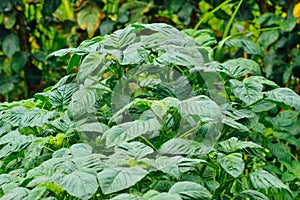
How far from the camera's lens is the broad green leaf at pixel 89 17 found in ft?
10.6

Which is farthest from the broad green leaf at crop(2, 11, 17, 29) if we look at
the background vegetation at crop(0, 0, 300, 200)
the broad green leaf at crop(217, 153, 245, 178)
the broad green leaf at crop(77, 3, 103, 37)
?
the broad green leaf at crop(217, 153, 245, 178)

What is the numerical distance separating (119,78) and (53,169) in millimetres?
384

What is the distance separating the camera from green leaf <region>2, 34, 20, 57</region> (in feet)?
10.7

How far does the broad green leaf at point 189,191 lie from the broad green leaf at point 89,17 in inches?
80.0

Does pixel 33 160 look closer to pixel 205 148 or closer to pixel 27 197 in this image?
pixel 27 197

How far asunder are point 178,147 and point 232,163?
13 centimetres

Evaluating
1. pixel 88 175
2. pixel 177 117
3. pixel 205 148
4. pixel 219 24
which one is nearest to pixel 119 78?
pixel 177 117

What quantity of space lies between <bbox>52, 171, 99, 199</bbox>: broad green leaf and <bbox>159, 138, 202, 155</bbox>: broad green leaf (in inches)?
7.7

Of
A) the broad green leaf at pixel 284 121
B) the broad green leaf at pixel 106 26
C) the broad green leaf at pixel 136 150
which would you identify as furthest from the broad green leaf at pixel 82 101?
the broad green leaf at pixel 106 26

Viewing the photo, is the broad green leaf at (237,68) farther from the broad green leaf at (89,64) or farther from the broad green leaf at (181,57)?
the broad green leaf at (89,64)

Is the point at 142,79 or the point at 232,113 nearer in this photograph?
the point at 232,113

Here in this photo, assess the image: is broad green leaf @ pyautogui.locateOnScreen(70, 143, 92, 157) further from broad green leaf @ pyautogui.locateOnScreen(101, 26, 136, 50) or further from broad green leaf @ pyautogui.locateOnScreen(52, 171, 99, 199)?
broad green leaf @ pyautogui.locateOnScreen(101, 26, 136, 50)

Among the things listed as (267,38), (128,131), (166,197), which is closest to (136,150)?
(128,131)

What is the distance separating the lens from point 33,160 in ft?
5.12
